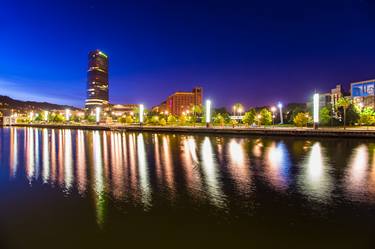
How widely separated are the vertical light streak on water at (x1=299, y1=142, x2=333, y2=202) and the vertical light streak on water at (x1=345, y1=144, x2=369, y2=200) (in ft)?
3.36

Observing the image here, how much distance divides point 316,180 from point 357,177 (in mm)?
2966

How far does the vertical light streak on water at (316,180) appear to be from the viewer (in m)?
14.3

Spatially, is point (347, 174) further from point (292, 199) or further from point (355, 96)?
point (355, 96)

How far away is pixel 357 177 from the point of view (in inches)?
714

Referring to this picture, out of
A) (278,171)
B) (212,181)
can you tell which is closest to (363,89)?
(278,171)

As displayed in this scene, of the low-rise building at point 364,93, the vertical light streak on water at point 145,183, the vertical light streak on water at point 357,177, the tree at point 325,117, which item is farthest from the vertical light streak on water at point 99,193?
the low-rise building at point 364,93

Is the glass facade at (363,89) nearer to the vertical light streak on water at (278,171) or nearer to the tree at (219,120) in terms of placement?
the tree at (219,120)

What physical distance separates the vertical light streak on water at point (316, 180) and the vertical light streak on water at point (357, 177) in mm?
1025

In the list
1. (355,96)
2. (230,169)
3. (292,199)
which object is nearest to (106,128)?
(230,169)

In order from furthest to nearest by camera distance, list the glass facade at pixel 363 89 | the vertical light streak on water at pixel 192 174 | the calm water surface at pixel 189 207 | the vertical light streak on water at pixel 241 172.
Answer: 1. the glass facade at pixel 363 89
2. the vertical light streak on water at pixel 241 172
3. the vertical light streak on water at pixel 192 174
4. the calm water surface at pixel 189 207

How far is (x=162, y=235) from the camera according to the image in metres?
9.71

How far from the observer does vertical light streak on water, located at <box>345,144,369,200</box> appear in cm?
1456

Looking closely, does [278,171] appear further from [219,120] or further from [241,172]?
[219,120]

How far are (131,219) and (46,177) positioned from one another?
35.8ft
